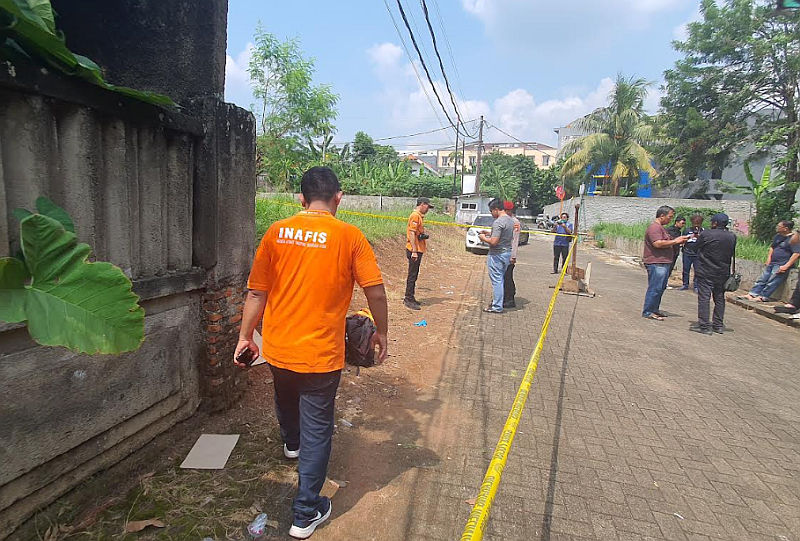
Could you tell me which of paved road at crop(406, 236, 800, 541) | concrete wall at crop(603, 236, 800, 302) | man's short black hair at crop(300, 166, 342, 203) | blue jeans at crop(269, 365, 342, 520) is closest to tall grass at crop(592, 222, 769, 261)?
concrete wall at crop(603, 236, 800, 302)

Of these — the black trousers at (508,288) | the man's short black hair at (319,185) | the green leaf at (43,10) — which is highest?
the green leaf at (43,10)

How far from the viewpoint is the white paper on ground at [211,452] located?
9.84 feet

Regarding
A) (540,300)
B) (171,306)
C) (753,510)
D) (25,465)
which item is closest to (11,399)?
(25,465)

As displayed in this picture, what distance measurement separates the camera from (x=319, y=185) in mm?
2551

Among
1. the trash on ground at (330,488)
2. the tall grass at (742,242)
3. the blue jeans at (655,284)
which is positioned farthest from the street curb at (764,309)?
the trash on ground at (330,488)

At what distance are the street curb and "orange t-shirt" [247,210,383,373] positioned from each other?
29.8 feet

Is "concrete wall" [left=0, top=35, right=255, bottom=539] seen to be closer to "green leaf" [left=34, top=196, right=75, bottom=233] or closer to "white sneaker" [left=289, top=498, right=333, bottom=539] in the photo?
"green leaf" [left=34, top=196, right=75, bottom=233]

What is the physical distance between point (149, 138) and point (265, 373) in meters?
2.37

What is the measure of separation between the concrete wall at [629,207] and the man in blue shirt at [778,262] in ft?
51.0

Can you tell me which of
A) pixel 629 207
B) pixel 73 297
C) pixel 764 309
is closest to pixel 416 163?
pixel 629 207

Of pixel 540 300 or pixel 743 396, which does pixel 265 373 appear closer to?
pixel 743 396

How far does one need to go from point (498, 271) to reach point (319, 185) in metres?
5.45

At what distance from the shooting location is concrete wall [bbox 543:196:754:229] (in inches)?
912

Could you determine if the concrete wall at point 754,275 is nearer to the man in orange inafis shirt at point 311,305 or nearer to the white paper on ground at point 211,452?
the man in orange inafis shirt at point 311,305
